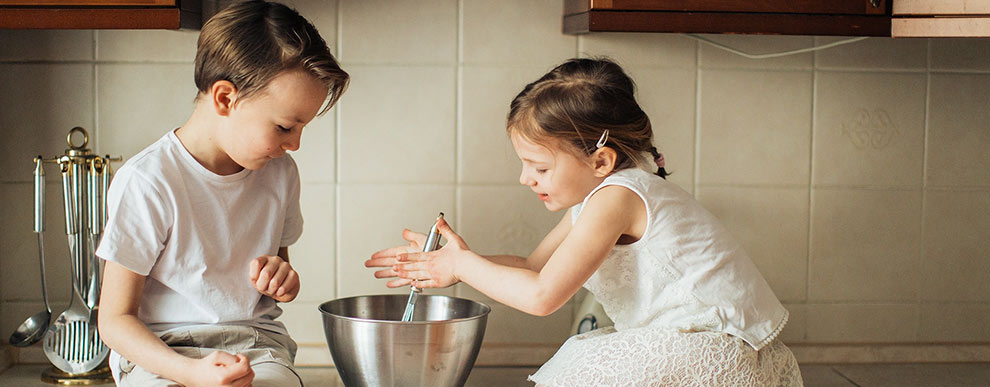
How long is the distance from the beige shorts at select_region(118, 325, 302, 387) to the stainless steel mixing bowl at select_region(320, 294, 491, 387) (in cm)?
7

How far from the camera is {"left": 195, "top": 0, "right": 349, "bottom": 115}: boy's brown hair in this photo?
3.24ft

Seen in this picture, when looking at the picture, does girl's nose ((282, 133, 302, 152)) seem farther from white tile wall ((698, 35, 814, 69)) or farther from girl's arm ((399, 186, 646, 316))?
white tile wall ((698, 35, 814, 69))

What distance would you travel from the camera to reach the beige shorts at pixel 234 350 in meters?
0.98

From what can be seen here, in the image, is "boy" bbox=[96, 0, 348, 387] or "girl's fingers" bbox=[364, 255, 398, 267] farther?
"girl's fingers" bbox=[364, 255, 398, 267]

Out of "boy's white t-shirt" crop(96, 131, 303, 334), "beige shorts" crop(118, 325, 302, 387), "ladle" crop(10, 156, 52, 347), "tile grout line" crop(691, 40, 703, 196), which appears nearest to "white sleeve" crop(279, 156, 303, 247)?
"boy's white t-shirt" crop(96, 131, 303, 334)

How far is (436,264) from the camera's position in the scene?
3.62 ft

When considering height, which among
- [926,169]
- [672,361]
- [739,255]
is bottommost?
[672,361]

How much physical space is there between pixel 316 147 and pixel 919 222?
973 mm

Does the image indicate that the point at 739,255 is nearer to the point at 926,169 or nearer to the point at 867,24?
the point at 867,24

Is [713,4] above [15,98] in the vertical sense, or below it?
above

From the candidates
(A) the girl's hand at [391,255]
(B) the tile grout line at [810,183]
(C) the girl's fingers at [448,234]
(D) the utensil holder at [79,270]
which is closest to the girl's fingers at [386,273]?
(A) the girl's hand at [391,255]

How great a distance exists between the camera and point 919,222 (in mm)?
1470

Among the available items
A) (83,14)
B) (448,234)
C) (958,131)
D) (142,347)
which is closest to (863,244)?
(958,131)

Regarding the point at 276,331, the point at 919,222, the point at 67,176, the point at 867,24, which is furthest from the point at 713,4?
the point at 67,176
